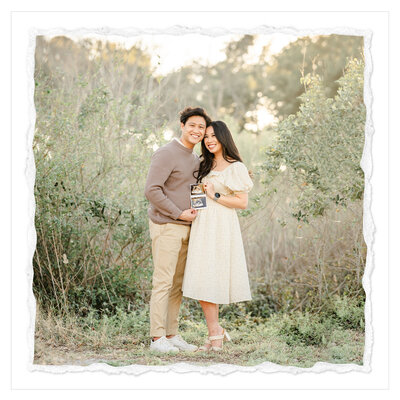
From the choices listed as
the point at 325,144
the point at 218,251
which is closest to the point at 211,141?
the point at 218,251

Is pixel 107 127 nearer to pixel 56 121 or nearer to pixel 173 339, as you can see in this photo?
pixel 56 121

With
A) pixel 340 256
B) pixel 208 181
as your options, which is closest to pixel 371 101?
pixel 208 181

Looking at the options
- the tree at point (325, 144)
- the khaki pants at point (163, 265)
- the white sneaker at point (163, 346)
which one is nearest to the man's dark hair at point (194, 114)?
the khaki pants at point (163, 265)

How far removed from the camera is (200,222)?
14.6 ft

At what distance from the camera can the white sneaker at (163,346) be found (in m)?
4.44

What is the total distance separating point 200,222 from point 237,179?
1.57 ft

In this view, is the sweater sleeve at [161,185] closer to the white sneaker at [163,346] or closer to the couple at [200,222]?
the couple at [200,222]

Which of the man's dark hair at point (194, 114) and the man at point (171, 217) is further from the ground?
the man's dark hair at point (194, 114)

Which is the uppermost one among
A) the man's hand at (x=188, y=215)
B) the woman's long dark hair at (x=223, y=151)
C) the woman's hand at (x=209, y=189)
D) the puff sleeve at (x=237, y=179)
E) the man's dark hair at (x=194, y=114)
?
the man's dark hair at (x=194, y=114)

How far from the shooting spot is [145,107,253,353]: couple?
442 cm

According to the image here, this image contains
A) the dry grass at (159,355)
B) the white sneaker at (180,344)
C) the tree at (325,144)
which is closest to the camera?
the dry grass at (159,355)

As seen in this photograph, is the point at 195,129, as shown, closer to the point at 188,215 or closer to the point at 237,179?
the point at 237,179

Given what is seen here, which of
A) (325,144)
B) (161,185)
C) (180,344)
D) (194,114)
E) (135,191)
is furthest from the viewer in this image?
(135,191)

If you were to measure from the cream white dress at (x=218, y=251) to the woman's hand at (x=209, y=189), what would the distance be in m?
0.05
